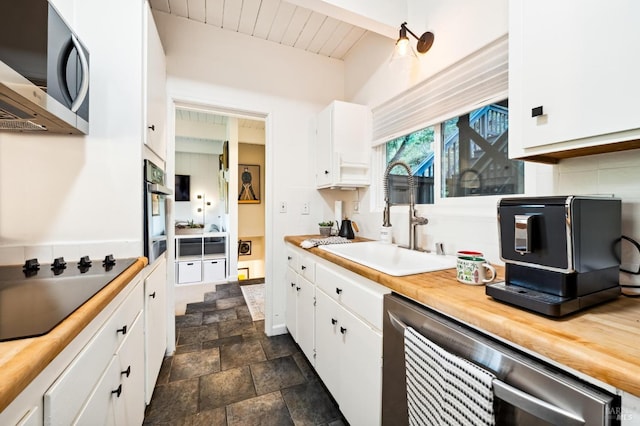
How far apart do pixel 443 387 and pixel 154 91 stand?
6.79 ft

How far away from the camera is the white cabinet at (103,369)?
0.61m

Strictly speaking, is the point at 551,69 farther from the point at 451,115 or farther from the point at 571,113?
Result: the point at 451,115

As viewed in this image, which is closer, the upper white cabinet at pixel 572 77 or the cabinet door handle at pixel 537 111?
the upper white cabinet at pixel 572 77

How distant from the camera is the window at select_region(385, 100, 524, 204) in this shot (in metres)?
1.35

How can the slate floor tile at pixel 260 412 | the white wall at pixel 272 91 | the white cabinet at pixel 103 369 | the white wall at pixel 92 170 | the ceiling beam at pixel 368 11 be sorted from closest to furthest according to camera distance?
the white cabinet at pixel 103 369, the white wall at pixel 92 170, the slate floor tile at pixel 260 412, the ceiling beam at pixel 368 11, the white wall at pixel 272 91

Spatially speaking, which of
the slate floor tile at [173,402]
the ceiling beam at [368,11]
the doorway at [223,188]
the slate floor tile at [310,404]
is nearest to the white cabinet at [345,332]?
the slate floor tile at [310,404]

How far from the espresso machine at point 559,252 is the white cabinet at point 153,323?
1.67 metres

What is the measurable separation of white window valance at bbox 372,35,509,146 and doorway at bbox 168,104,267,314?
2.95 metres

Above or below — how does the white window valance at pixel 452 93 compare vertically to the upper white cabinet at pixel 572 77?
above

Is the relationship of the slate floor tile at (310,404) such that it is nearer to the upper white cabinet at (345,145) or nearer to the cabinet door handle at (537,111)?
the upper white cabinet at (345,145)

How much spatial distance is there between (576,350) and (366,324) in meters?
0.77

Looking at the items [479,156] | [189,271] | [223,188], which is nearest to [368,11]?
[479,156]

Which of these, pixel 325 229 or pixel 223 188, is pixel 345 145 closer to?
pixel 325 229

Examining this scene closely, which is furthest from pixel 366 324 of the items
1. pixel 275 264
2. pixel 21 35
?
pixel 21 35
